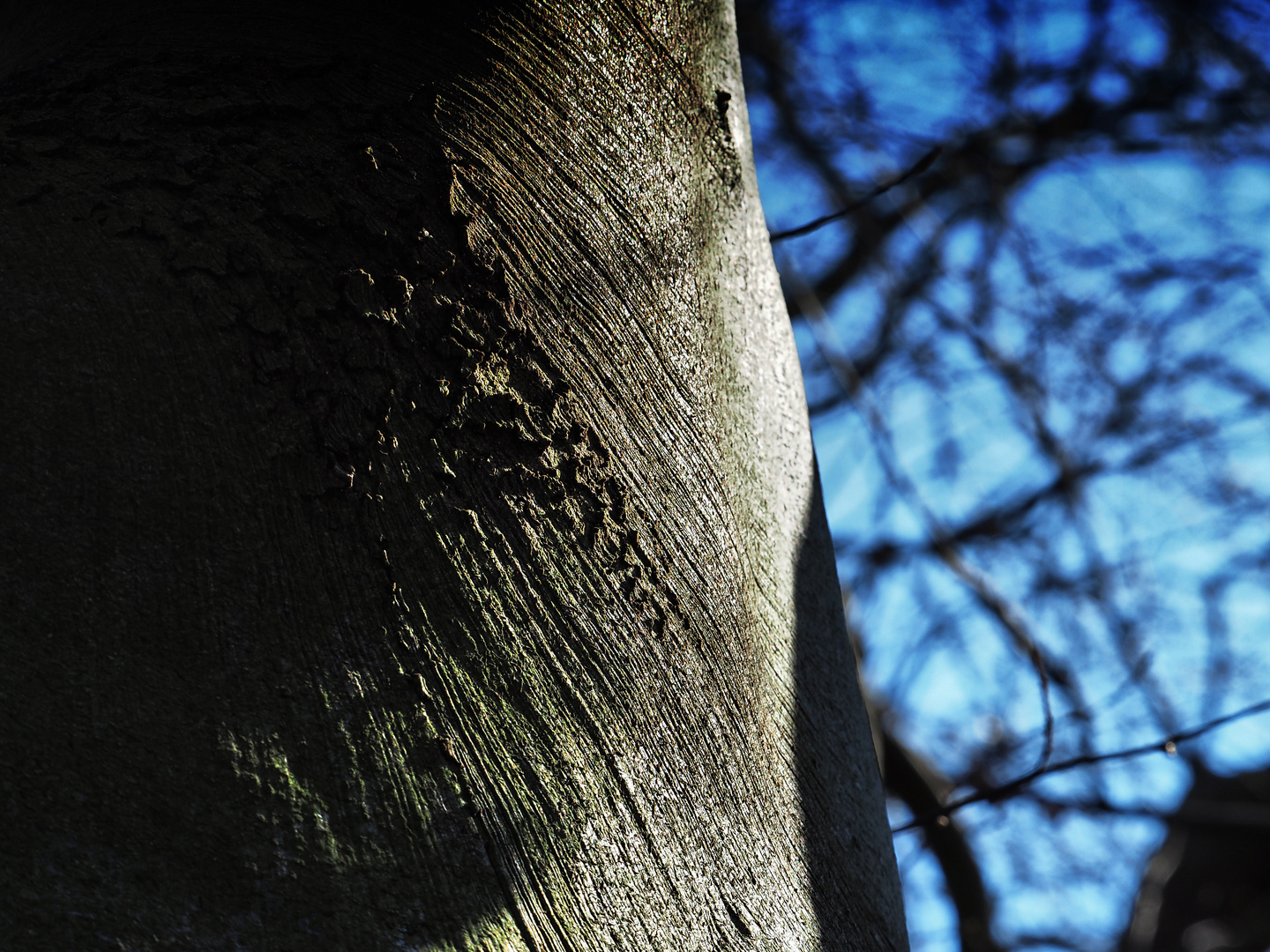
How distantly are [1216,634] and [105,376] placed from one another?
2966mm

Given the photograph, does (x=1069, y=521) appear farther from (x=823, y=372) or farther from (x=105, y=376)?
(x=105, y=376)

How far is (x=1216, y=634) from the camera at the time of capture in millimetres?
2646

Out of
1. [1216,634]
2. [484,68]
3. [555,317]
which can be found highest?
[1216,634]

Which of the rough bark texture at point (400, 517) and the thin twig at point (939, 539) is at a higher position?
the thin twig at point (939, 539)

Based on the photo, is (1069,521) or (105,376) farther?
(1069,521)

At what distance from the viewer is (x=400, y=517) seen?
0.46 m

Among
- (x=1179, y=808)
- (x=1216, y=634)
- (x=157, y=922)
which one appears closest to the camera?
(x=157, y=922)

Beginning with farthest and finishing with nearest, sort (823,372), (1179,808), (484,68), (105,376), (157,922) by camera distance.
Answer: (823,372), (1179,808), (484,68), (105,376), (157,922)

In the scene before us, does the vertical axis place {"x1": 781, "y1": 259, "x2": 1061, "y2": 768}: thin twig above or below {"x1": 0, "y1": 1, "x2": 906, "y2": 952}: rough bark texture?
above

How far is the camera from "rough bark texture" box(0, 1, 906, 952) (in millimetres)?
391

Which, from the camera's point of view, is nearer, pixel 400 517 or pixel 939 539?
pixel 400 517

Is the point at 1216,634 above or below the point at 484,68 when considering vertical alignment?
above

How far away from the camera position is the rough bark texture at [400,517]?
1.28ft

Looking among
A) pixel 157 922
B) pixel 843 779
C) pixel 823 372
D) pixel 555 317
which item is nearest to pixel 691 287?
pixel 555 317
